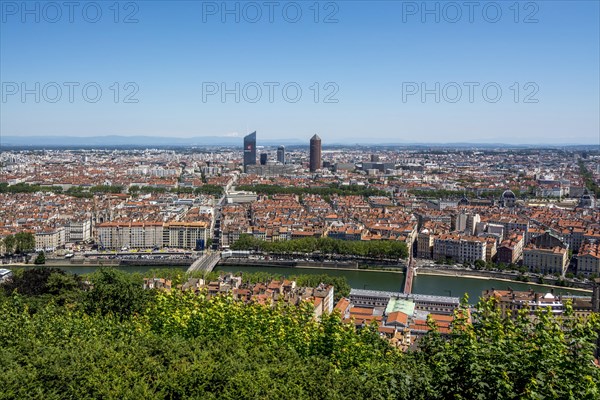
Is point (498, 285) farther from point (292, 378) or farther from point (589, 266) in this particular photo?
point (292, 378)

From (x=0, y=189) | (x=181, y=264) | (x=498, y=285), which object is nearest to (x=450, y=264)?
(x=498, y=285)

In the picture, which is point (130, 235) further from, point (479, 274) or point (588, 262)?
point (588, 262)

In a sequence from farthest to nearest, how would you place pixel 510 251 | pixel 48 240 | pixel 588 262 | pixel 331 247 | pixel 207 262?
pixel 48 240 < pixel 331 247 < pixel 510 251 < pixel 207 262 < pixel 588 262

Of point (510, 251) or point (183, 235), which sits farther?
point (183, 235)

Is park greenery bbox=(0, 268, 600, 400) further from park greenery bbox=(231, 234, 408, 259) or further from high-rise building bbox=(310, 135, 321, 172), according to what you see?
high-rise building bbox=(310, 135, 321, 172)

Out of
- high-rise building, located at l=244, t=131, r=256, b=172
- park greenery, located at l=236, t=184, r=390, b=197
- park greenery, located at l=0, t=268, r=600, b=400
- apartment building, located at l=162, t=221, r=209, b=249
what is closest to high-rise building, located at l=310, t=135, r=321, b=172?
high-rise building, located at l=244, t=131, r=256, b=172

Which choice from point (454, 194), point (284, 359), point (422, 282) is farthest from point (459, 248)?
point (454, 194)
